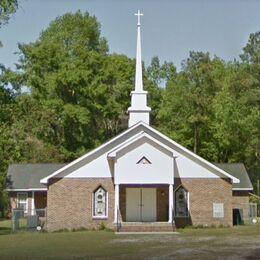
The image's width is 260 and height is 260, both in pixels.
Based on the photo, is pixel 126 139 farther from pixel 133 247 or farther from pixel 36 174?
pixel 36 174

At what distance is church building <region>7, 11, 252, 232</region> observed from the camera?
3488 centimetres

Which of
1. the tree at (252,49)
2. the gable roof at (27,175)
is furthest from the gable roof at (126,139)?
the tree at (252,49)

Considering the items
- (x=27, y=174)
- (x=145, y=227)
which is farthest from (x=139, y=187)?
(x=27, y=174)

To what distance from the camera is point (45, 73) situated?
196 feet

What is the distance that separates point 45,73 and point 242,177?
22639 millimetres

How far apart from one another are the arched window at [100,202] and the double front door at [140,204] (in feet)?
4.76

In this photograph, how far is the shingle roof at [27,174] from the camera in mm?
48350

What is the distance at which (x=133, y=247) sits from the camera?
23656 millimetres

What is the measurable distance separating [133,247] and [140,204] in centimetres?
1313

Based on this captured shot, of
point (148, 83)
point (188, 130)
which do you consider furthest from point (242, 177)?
point (148, 83)

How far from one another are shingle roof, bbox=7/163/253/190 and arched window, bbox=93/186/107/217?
11920 mm

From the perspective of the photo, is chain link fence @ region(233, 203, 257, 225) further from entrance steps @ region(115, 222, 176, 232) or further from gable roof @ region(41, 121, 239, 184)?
entrance steps @ region(115, 222, 176, 232)

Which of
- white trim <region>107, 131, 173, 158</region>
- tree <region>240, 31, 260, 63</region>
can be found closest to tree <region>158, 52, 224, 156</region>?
tree <region>240, 31, 260, 63</region>

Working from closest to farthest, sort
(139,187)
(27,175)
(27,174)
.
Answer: (139,187)
(27,175)
(27,174)
